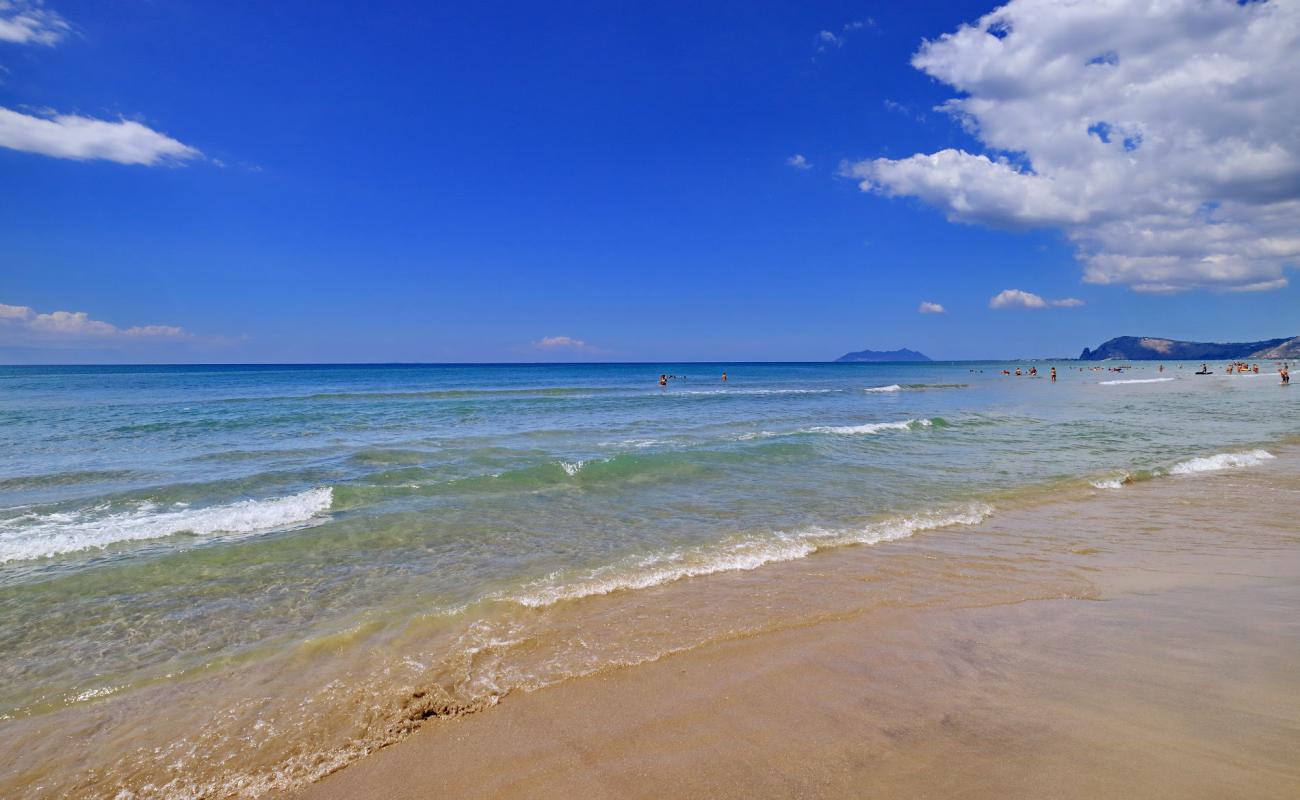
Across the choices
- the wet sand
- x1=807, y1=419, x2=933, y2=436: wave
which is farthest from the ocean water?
the wet sand

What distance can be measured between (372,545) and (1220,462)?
19489mm

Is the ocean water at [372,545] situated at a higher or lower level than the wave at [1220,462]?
lower

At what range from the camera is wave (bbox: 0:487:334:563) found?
875 cm

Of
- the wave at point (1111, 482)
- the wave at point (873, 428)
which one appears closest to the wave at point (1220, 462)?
the wave at point (1111, 482)

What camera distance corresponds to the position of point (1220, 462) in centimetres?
1489

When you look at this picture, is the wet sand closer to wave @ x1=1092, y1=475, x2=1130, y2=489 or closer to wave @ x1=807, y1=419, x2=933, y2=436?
wave @ x1=1092, y1=475, x2=1130, y2=489

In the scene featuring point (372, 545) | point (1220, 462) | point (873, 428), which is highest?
point (873, 428)

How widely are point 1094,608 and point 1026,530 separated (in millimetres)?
3462

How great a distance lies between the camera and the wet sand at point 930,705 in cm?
349

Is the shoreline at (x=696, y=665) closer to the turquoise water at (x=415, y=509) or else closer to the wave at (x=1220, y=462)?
the turquoise water at (x=415, y=509)

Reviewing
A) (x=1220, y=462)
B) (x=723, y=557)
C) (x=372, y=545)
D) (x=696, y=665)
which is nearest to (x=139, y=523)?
(x=372, y=545)

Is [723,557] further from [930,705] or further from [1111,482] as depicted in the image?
[1111,482]

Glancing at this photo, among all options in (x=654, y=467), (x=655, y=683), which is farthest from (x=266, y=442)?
(x=655, y=683)

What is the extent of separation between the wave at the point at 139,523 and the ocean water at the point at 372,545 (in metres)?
0.07
